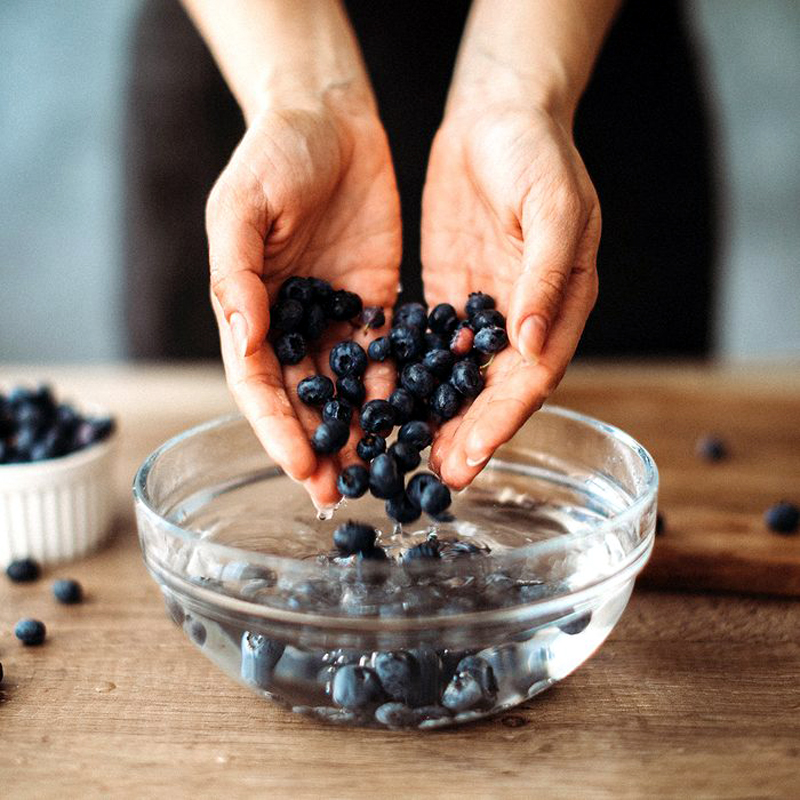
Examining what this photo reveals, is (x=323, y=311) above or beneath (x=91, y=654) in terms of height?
above

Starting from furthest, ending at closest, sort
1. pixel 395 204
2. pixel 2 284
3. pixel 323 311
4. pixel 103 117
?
pixel 103 117 → pixel 2 284 → pixel 395 204 → pixel 323 311

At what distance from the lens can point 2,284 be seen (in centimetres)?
584

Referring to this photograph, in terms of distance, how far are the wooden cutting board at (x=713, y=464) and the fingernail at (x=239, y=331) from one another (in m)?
0.71

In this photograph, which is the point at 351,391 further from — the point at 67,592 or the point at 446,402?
the point at 67,592

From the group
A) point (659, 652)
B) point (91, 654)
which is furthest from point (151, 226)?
point (659, 652)

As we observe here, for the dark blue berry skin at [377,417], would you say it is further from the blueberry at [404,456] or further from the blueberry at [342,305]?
the blueberry at [342,305]

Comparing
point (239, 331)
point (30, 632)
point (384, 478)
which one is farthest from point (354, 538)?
point (30, 632)

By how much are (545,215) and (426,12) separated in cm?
136

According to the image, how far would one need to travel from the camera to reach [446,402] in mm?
1306

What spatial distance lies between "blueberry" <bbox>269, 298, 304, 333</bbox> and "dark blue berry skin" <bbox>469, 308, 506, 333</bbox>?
26 cm

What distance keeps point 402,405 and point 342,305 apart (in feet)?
0.78

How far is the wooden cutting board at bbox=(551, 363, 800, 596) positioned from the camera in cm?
148

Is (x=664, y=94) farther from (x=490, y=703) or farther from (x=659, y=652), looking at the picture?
(x=490, y=703)

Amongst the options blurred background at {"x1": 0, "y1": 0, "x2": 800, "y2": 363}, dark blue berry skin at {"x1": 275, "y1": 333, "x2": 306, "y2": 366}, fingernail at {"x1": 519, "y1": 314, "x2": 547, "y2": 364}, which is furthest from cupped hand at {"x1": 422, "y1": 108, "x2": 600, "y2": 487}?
blurred background at {"x1": 0, "y1": 0, "x2": 800, "y2": 363}
